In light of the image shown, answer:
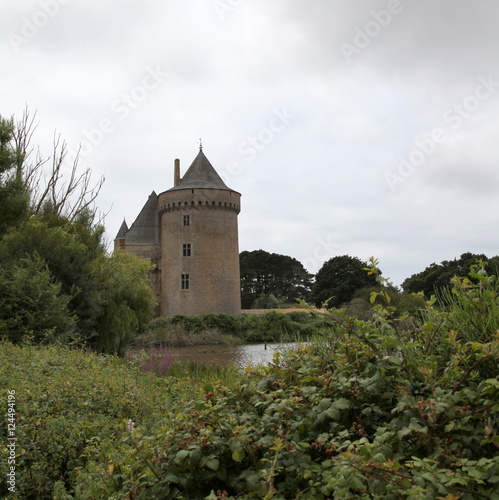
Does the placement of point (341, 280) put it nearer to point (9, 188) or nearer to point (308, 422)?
point (9, 188)

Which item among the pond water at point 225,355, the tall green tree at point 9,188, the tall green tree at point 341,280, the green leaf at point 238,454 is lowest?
the green leaf at point 238,454

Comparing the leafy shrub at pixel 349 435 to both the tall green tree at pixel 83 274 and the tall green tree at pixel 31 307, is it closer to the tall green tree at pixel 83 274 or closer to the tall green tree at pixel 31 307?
the tall green tree at pixel 31 307

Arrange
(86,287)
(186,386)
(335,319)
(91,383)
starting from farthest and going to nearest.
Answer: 1. (86,287)
2. (186,386)
3. (91,383)
4. (335,319)

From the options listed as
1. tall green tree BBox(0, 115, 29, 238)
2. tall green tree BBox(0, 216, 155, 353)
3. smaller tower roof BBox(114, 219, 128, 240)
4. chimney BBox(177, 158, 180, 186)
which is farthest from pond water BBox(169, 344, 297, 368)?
smaller tower roof BBox(114, 219, 128, 240)

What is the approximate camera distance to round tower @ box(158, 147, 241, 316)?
39.5m

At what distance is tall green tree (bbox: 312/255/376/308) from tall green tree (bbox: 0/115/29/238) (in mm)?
42712

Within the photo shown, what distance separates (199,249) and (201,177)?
18.6 ft

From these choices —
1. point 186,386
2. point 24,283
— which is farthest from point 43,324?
point 186,386

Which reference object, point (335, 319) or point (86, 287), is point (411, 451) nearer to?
point (335, 319)

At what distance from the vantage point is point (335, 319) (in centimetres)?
329

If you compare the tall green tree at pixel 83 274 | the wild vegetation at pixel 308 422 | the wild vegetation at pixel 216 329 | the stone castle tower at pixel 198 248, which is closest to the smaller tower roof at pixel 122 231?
the stone castle tower at pixel 198 248

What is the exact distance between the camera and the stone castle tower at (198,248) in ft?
130

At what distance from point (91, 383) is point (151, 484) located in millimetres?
2937

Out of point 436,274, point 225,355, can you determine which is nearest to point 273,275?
point 436,274
